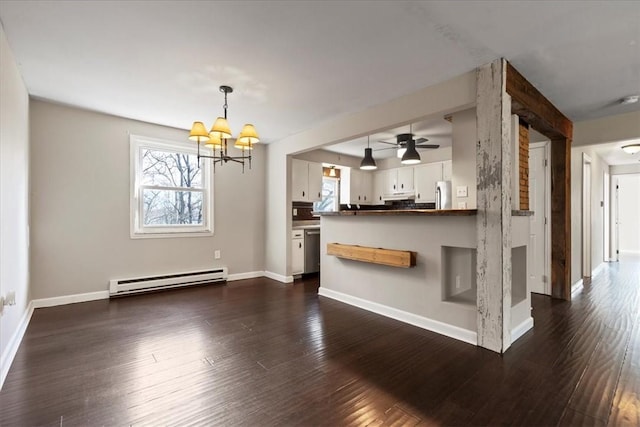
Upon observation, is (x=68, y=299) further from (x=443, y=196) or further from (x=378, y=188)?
(x=378, y=188)

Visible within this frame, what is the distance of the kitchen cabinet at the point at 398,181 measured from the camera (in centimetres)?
641

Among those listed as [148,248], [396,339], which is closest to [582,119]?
[396,339]

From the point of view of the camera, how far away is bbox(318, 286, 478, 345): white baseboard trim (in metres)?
2.68

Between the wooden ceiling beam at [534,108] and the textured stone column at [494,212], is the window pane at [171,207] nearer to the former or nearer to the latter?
the textured stone column at [494,212]

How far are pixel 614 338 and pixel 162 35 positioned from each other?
15.0ft

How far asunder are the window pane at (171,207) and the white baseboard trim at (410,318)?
2.56 m

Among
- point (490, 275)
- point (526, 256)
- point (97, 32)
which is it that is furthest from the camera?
point (526, 256)

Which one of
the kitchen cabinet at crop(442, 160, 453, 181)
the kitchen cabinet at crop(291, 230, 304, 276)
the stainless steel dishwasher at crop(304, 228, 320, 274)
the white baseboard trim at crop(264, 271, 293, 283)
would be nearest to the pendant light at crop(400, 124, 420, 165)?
the kitchen cabinet at crop(442, 160, 453, 181)

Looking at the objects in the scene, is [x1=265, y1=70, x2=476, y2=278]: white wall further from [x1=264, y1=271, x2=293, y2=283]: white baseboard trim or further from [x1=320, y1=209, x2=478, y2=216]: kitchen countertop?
[x1=320, y1=209, x2=478, y2=216]: kitchen countertop

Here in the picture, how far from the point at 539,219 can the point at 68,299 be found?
6394mm

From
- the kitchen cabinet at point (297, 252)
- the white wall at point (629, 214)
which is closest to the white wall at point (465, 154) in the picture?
the kitchen cabinet at point (297, 252)

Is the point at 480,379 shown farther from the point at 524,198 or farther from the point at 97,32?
the point at 97,32

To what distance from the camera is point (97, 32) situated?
2.20m

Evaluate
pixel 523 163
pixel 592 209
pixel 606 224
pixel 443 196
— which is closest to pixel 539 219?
pixel 443 196
